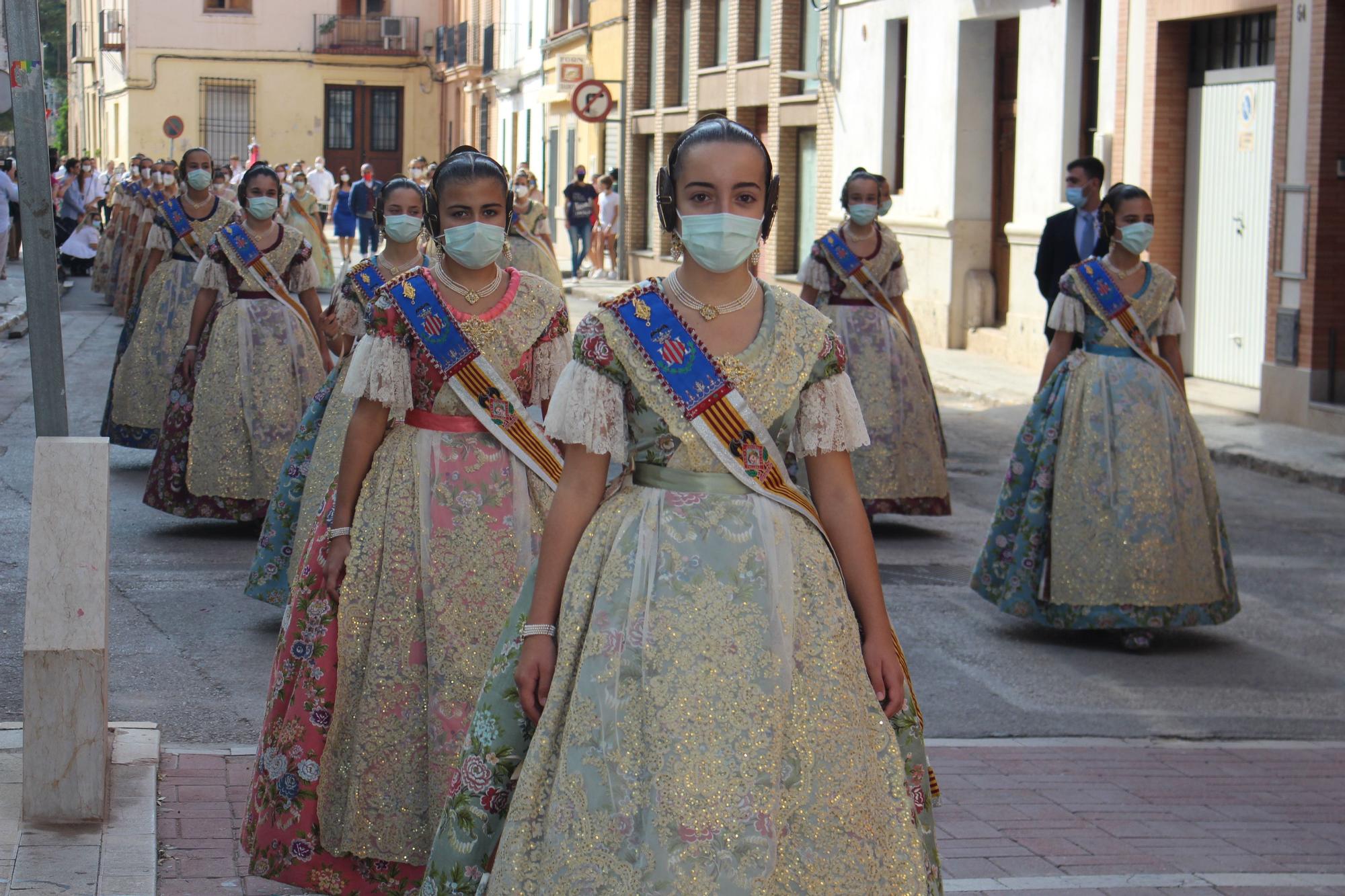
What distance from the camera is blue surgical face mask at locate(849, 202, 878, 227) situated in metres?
10.0

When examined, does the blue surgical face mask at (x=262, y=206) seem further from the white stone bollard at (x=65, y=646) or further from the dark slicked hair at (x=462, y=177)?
the dark slicked hair at (x=462, y=177)

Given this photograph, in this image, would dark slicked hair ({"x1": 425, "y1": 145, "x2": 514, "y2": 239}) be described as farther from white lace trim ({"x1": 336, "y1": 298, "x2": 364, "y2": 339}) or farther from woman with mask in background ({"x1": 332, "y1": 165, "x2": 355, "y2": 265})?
woman with mask in background ({"x1": 332, "y1": 165, "x2": 355, "y2": 265})

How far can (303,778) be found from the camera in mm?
4586

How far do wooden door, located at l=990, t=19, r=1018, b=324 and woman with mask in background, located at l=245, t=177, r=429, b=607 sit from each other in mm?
13957

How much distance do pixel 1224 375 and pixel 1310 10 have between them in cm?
338

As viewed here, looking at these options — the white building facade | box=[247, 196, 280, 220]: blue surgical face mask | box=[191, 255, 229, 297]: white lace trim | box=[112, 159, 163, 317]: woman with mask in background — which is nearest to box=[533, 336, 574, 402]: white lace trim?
box=[247, 196, 280, 220]: blue surgical face mask

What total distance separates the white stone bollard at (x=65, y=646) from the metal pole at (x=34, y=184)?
284mm

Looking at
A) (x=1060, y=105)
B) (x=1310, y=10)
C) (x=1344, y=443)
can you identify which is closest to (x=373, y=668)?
(x=1344, y=443)

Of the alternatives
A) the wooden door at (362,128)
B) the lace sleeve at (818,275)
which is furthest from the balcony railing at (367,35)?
the lace sleeve at (818,275)

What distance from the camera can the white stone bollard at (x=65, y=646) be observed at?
16.6ft

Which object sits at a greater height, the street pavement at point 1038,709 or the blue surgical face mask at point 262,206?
the blue surgical face mask at point 262,206

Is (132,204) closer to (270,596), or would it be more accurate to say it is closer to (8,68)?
(270,596)

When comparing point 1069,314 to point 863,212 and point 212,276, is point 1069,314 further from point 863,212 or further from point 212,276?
point 212,276

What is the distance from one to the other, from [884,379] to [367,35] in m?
50.3
